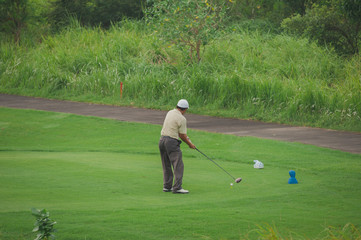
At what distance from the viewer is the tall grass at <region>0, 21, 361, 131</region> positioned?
2167 centimetres

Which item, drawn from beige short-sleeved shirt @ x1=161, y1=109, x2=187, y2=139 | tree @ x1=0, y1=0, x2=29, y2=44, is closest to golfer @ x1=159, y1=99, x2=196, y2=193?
beige short-sleeved shirt @ x1=161, y1=109, x2=187, y2=139

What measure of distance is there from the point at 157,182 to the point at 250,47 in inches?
735

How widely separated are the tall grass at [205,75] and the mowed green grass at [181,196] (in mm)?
5055

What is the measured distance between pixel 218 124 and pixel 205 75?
468 centimetres

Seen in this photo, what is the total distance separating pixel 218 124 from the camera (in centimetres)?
2111

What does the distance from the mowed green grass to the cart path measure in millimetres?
1342

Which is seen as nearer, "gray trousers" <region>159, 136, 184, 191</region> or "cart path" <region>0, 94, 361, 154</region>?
"gray trousers" <region>159, 136, 184, 191</region>

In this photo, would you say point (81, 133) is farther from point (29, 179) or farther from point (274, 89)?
point (29, 179)

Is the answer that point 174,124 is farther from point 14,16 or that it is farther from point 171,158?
point 14,16

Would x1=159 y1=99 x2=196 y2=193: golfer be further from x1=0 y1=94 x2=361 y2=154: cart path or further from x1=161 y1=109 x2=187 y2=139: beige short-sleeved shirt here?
x1=0 y1=94 x2=361 y2=154: cart path

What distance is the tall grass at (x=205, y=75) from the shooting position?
853 inches

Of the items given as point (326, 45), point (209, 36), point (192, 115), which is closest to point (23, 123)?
point (192, 115)

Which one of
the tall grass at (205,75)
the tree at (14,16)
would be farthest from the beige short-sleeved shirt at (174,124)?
the tree at (14,16)

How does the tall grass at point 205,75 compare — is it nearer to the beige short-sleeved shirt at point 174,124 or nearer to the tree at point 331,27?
the tree at point 331,27
